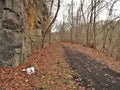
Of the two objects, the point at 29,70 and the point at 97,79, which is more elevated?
the point at 29,70

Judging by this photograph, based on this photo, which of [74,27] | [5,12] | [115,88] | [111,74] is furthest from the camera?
[74,27]

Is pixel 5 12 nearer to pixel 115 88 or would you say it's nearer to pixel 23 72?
pixel 23 72

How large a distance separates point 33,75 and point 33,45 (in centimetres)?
843

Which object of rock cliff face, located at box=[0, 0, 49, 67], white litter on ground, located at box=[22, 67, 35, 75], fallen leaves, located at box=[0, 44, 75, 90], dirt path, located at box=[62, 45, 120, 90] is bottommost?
dirt path, located at box=[62, 45, 120, 90]

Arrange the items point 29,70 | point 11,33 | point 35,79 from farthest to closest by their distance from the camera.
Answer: point 11,33, point 29,70, point 35,79

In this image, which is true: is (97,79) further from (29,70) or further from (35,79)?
(29,70)

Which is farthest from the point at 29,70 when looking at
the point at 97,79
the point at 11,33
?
the point at 97,79

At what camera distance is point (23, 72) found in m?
10.3

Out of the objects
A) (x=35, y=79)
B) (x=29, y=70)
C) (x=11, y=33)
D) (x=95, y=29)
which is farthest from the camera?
(x=95, y=29)

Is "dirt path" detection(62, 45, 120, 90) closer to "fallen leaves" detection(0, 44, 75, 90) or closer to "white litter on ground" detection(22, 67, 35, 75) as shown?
"fallen leaves" detection(0, 44, 75, 90)

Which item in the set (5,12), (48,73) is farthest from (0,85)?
(5,12)

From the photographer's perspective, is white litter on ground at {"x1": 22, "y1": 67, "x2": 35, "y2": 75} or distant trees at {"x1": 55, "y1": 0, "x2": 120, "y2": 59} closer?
white litter on ground at {"x1": 22, "y1": 67, "x2": 35, "y2": 75}

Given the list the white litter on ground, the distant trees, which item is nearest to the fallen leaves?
the white litter on ground

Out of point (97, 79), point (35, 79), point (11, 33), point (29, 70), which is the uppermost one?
point (11, 33)
